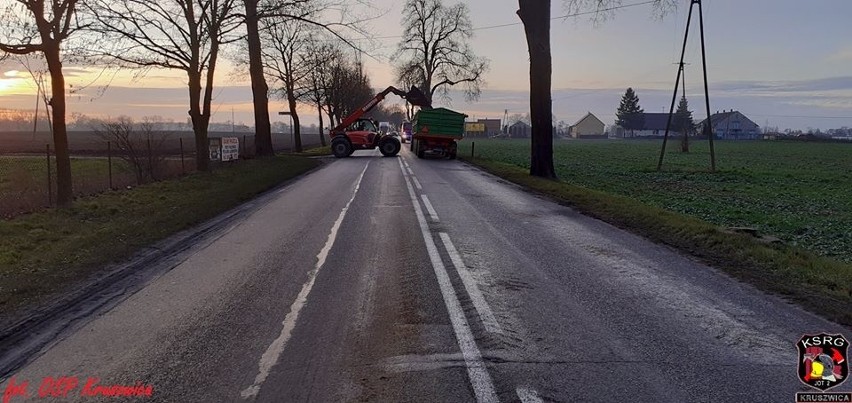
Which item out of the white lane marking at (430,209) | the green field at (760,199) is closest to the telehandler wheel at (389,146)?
the green field at (760,199)

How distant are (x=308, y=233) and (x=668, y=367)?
7.35 meters

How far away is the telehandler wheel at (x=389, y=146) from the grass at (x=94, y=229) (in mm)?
20252

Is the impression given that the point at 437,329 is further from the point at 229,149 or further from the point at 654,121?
the point at 654,121

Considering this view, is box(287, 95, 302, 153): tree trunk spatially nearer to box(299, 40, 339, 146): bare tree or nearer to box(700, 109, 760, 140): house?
box(299, 40, 339, 146): bare tree

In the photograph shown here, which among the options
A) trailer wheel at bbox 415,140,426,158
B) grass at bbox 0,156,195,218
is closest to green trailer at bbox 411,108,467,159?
trailer wheel at bbox 415,140,426,158

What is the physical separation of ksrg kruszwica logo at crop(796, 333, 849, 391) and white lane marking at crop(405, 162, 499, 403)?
2205 mm

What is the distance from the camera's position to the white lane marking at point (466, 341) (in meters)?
4.46

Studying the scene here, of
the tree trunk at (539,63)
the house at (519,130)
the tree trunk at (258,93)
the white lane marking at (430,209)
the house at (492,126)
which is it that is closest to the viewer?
the white lane marking at (430,209)

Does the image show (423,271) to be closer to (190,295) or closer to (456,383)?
(190,295)

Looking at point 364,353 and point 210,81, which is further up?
point 210,81

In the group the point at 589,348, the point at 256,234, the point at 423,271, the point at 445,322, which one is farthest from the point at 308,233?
the point at 589,348

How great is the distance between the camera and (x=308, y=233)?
11219 millimetres

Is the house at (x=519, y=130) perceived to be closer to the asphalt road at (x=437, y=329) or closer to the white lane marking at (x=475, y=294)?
the white lane marking at (x=475, y=294)

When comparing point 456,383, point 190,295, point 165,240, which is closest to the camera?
point 456,383
